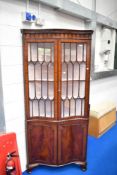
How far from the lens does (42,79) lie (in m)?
2.16

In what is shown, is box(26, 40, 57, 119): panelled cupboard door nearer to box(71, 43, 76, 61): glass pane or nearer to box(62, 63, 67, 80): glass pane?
box(62, 63, 67, 80): glass pane

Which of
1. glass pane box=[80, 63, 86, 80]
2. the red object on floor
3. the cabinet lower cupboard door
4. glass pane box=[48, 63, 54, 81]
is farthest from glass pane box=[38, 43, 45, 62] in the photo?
the red object on floor

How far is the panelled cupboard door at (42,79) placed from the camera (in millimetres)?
2064

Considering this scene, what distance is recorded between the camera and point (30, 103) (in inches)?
85.8

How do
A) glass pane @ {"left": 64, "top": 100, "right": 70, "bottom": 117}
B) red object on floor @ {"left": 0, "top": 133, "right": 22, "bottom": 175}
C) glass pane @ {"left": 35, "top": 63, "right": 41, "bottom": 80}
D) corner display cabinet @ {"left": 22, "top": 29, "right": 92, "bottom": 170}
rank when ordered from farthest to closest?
glass pane @ {"left": 64, "top": 100, "right": 70, "bottom": 117} < glass pane @ {"left": 35, "top": 63, "right": 41, "bottom": 80} < corner display cabinet @ {"left": 22, "top": 29, "right": 92, "bottom": 170} < red object on floor @ {"left": 0, "top": 133, "right": 22, "bottom": 175}

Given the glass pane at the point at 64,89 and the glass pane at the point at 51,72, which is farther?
the glass pane at the point at 64,89

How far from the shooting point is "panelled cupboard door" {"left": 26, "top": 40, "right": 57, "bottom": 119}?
2064 millimetres

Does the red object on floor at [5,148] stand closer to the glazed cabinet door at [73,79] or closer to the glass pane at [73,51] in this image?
the glazed cabinet door at [73,79]

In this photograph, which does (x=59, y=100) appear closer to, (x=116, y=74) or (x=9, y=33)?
(x=9, y=33)

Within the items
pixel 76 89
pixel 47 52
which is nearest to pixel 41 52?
pixel 47 52

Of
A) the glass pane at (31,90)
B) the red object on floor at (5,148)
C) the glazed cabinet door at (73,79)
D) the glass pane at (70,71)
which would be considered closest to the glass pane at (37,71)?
the glass pane at (31,90)

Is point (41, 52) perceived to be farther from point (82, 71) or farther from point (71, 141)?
point (71, 141)

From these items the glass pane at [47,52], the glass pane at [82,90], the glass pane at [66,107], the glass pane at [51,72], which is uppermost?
the glass pane at [47,52]

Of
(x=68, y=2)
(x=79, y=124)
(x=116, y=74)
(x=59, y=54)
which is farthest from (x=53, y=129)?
(x=116, y=74)
